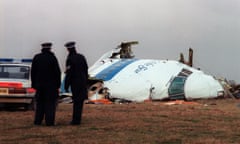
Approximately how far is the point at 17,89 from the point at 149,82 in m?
18.2

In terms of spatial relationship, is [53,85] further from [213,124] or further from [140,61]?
[140,61]

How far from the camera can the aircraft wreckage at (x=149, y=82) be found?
32.5 m

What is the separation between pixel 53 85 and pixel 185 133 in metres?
3.04

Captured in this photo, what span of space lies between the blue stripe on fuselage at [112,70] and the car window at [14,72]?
1629 centimetres

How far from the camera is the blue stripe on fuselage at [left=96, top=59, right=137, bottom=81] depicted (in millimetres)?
33406

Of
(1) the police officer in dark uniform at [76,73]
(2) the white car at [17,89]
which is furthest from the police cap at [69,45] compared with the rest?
(2) the white car at [17,89]

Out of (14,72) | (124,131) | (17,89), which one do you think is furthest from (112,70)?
(124,131)

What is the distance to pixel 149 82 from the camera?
33312 mm

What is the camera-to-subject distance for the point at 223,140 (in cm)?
923

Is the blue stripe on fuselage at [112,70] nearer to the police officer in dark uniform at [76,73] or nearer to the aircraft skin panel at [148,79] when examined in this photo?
the aircraft skin panel at [148,79]

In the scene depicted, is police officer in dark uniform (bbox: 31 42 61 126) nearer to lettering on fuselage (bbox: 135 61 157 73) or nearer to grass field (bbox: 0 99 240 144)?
grass field (bbox: 0 99 240 144)

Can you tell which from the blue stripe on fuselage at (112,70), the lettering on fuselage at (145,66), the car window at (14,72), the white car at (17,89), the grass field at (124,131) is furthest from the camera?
the lettering on fuselage at (145,66)

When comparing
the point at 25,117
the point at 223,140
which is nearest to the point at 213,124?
the point at 223,140

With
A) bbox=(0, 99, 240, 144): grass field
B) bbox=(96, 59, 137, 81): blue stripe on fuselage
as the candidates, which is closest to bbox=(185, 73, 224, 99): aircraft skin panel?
bbox=(96, 59, 137, 81): blue stripe on fuselage
